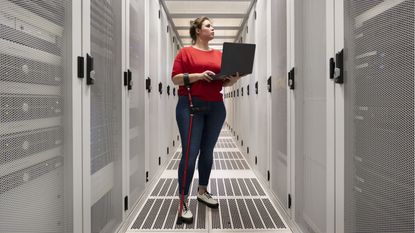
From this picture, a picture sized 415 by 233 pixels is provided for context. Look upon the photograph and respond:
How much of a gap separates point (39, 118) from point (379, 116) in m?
1.15

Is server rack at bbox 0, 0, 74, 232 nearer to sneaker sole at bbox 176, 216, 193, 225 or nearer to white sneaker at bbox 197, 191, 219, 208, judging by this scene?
sneaker sole at bbox 176, 216, 193, 225

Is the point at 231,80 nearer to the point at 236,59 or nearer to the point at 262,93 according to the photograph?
the point at 236,59

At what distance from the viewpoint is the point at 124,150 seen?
6.48 feet

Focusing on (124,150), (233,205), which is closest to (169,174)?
(233,205)

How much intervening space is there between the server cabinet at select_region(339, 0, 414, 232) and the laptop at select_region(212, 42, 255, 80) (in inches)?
33.3

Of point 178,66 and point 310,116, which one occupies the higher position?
point 178,66

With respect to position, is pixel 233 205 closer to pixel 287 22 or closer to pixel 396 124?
pixel 287 22

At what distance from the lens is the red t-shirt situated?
2.21 metres

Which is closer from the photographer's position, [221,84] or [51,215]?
[51,215]

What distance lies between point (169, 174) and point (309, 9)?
2.63 metres

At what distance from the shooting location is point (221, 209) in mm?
2395

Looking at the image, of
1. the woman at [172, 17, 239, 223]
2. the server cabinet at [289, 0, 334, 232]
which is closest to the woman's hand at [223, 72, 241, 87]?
the woman at [172, 17, 239, 223]

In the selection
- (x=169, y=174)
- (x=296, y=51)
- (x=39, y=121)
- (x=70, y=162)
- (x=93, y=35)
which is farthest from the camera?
(x=169, y=174)


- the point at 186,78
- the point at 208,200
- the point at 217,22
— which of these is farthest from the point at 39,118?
the point at 217,22
